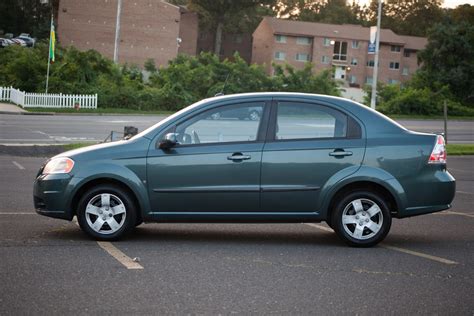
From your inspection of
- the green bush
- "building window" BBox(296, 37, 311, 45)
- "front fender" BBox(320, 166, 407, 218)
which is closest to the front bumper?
"front fender" BBox(320, 166, 407, 218)

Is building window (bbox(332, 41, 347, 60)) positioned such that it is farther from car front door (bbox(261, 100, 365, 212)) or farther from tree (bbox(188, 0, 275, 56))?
car front door (bbox(261, 100, 365, 212))

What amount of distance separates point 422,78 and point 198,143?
52100 mm

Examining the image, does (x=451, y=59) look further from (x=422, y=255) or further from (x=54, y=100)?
(x=422, y=255)

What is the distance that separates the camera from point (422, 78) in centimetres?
5894

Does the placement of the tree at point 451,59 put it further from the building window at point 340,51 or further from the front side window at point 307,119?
the front side window at point 307,119

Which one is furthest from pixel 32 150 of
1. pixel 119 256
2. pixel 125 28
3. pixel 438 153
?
pixel 125 28

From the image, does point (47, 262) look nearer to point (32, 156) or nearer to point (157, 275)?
point (157, 275)

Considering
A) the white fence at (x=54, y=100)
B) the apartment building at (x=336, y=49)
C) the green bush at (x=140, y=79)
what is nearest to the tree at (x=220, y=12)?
the apartment building at (x=336, y=49)

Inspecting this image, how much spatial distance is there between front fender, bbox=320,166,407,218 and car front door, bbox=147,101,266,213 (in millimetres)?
759

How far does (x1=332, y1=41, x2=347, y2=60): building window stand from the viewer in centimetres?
9212

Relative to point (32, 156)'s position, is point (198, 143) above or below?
above

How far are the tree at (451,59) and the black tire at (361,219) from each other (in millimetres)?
50690

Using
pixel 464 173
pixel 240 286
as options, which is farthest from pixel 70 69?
pixel 240 286

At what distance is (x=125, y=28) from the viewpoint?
73812mm
